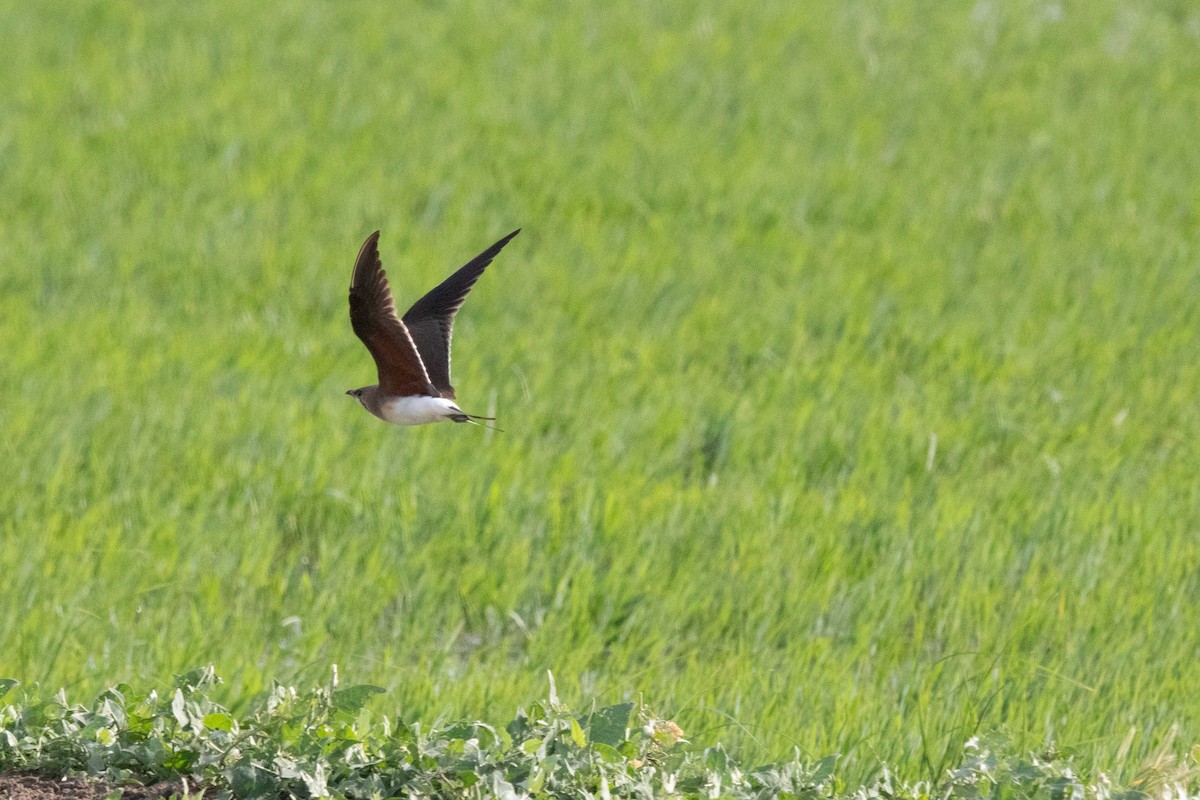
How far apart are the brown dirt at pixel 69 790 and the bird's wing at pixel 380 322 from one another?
97 cm

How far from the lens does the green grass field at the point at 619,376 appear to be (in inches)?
162

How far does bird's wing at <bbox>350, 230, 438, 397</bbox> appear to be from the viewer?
2367 mm

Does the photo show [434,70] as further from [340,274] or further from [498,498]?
[498,498]

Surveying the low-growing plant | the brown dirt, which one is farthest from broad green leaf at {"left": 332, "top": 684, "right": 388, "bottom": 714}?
the brown dirt

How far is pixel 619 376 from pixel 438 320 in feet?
11.2

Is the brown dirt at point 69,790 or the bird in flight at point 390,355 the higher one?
the bird in flight at point 390,355

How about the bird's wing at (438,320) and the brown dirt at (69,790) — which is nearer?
the bird's wing at (438,320)

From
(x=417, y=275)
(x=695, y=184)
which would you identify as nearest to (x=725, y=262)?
(x=695, y=184)

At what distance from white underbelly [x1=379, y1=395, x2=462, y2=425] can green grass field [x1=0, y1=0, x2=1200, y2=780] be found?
1.32m

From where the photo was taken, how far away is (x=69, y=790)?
2.86 metres

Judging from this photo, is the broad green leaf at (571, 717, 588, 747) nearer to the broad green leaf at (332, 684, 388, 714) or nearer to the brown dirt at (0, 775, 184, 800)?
the broad green leaf at (332, 684, 388, 714)

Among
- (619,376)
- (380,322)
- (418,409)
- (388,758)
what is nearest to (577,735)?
(388,758)

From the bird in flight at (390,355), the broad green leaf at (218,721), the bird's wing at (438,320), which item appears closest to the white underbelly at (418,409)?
the bird in flight at (390,355)

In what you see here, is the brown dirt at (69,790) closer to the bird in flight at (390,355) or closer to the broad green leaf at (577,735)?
the broad green leaf at (577,735)
